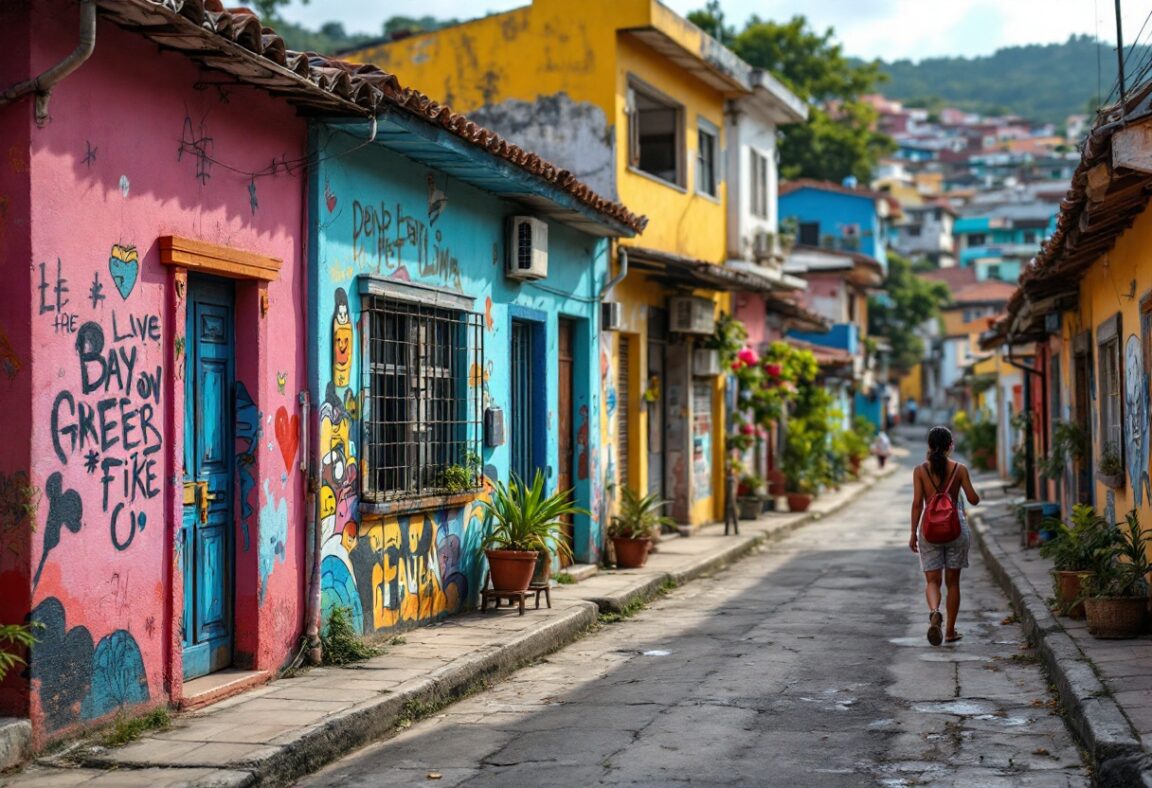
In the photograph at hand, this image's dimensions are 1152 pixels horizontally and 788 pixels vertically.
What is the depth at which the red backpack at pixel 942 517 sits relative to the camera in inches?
412

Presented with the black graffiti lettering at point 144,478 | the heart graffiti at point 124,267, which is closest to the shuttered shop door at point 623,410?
the black graffiti lettering at point 144,478

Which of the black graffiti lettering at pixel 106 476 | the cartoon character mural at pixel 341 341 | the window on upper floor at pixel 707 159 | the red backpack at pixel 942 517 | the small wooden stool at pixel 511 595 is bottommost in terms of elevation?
the small wooden stool at pixel 511 595

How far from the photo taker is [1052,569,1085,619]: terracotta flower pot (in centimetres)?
1054

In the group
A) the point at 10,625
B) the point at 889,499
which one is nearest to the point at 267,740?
the point at 10,625

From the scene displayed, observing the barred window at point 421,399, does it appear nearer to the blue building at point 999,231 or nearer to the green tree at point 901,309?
the green tree at point 901,309

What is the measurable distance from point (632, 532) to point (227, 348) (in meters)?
7.72

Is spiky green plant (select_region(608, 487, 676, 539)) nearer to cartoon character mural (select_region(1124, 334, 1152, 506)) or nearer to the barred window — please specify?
the barred window

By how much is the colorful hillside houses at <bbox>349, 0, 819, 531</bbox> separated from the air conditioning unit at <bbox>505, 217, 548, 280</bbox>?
302 cm

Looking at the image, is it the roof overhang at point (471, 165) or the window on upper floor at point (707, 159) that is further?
the window on upper floor at point (707, 159)

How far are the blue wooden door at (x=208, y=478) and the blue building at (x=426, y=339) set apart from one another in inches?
31.0

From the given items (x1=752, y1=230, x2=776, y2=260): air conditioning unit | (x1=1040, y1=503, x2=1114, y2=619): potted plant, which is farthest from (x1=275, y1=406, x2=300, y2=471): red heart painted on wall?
(x1=752, y1=230, x2=776, y2=260): air conditioning unit

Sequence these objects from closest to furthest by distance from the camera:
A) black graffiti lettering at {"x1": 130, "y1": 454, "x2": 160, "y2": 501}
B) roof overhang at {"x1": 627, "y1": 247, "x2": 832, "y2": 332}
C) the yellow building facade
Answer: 1. black graffiti lettering at {"x1": 130, "y1": 454, "x2": 160, "y2": 501}
2. roof overhang at {"x1": 627, "y1": 247, "x2": 832, "y2": 332}
3. the yellow building facade

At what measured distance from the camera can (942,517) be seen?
10477 millimetres

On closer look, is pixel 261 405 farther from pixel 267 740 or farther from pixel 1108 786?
pixel 1108 786
